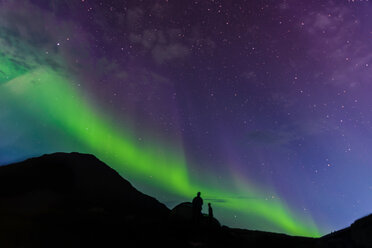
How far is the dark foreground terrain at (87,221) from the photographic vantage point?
1210cm

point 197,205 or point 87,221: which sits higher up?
point 197,205

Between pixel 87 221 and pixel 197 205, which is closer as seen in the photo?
pixel 87 221

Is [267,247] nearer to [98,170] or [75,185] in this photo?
[75,185]

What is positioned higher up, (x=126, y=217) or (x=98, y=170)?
(x=98, y=170)

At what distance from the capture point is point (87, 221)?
15125 millimetres

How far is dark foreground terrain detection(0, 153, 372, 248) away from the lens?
12.1 meters

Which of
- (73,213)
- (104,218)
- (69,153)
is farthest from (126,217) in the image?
(69,153)

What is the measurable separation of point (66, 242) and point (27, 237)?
1851 millimetres

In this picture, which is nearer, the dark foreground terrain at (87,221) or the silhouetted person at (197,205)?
the dark foreground terrain at (87,221)

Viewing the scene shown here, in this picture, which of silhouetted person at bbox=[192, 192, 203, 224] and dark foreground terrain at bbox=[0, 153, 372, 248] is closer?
dark foreground terrain at bbox=[0, 153, 372, 248]

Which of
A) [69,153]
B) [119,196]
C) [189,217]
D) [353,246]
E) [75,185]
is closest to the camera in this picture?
[353,246]

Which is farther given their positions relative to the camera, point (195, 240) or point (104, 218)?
point (104, 218)

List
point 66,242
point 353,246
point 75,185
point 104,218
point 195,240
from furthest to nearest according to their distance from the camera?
1. point 75,185
2. point 104,218
3. point 195,240
4. point 66,242
5. point 353,246

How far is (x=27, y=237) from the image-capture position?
12.1m
